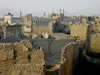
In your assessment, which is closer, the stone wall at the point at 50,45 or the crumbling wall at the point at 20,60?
the crumbling wall at the point at 20,60

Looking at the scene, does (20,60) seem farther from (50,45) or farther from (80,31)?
(80,31)

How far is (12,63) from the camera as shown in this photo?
18.9 ft

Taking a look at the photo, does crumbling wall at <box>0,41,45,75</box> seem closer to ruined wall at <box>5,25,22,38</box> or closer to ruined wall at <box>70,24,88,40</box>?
ruined wall at <box>5,25,22,38</box>

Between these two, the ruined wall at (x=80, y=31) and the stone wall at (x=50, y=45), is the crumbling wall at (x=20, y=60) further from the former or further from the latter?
the ruined wall at (x=80, y=31)

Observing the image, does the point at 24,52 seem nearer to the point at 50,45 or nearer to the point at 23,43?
the point at 23,43

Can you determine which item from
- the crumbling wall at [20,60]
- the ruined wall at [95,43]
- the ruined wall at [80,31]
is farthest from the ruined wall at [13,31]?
the crumbling wall at [20,60]

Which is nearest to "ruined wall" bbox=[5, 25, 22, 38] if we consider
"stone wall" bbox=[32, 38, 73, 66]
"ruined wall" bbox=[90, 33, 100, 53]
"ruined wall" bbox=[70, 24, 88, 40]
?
"stone wall" bbox=[32, 38, 73, 66]

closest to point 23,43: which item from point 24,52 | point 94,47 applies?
point 24,52

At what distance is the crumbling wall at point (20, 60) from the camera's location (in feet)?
18.6

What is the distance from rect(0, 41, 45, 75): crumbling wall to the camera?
5.68 meters

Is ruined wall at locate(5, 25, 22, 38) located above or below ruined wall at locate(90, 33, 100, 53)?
above

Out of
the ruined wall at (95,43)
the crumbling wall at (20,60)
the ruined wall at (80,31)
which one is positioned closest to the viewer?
the crumbling wall at (20,60)

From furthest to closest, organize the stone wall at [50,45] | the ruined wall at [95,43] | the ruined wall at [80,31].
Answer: the ruined wall at [95,43] < the ruined wall at [80,31] < the stone wall at [50,45]

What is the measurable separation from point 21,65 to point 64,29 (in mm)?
23988
